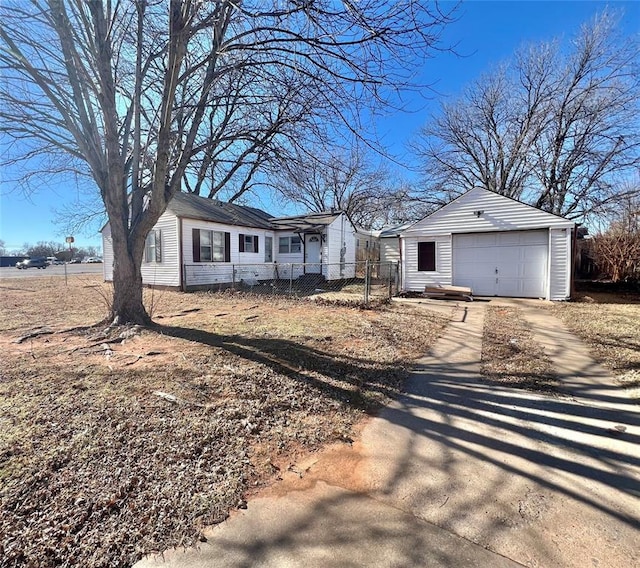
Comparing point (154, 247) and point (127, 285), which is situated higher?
point (154, 247)

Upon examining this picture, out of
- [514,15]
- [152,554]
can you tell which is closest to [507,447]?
[152,554]

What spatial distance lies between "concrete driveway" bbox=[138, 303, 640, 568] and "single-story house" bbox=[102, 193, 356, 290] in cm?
745

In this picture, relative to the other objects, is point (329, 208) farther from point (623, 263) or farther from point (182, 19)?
point (182, 19)

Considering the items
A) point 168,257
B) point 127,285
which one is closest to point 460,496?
point 127,285

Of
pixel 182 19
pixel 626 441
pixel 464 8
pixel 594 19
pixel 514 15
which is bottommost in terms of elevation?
pixel 626 441

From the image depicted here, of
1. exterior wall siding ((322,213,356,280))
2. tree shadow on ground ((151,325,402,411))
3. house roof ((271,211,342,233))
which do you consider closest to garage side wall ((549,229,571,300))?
exterior wall siding ((322,213,356,280))

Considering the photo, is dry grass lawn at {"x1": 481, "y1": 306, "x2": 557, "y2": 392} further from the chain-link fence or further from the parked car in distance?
the parked car in distance

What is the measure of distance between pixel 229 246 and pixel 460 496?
1460 centimetres

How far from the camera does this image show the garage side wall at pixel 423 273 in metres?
12.8

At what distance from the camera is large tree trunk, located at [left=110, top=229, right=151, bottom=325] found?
6102 mm

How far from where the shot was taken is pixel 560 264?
11070mm

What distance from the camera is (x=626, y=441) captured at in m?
2.72

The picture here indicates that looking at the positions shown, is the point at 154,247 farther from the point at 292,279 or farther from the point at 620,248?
the point at 620,248

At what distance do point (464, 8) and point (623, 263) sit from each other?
606 inches
